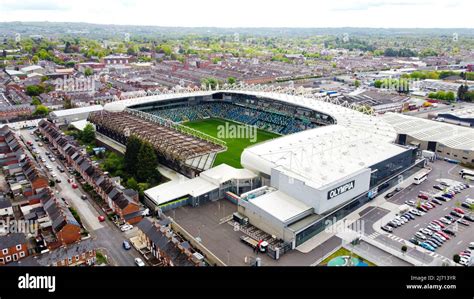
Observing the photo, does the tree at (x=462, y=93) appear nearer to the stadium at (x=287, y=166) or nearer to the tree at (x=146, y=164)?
the stadium at (x=287, y=166)

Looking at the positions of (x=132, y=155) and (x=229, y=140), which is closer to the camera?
(x=132, y=155)

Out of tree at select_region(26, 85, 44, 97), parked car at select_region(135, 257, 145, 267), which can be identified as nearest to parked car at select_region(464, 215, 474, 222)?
parked car at select_region(135, 257, 145, 267)

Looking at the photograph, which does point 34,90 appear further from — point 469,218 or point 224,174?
point 469,218

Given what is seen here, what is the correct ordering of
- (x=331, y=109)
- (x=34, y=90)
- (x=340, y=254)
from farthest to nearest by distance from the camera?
(x=34, y=90), (x=331, y=109), (x=340, y=254)

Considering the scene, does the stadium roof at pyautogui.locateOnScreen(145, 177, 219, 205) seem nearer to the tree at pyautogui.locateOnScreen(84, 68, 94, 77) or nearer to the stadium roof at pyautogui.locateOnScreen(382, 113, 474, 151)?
the stadium roof at pyautogui.locateOnScreen(382, 113, 474, 151)

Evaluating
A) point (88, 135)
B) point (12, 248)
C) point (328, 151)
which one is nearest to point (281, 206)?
point (328, 151)
